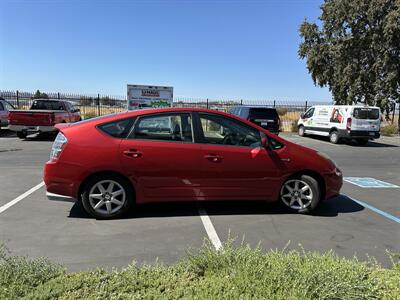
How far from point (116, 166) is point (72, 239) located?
1.21m

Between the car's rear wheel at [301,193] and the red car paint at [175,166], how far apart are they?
0.41 ft

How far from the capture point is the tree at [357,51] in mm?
25188

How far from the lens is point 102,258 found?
4242 mm

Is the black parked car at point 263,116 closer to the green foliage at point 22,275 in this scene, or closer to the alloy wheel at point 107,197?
the alloy wheel at point 107,197

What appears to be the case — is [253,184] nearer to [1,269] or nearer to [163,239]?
[163,239]

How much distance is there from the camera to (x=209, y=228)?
5359mm

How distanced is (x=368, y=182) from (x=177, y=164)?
18.0 ft

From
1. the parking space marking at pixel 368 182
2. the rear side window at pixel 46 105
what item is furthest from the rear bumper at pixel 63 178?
the rear side window at pixel 46 105

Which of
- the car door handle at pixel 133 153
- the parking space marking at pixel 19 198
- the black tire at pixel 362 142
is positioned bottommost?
the parking space marking at pixel 19 198

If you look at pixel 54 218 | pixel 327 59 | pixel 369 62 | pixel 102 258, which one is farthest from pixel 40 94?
pixel 102 258

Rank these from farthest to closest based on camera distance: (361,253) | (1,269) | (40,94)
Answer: (40,94), (361,253), (1,269)

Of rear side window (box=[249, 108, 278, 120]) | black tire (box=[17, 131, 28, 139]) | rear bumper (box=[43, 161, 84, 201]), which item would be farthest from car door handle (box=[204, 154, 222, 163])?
black tire (box=[17, 131, 28, 139])

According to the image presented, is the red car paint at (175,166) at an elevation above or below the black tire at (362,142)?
above

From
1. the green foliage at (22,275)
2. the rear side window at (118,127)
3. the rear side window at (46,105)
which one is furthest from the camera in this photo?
Answer: the rear side window at (46,105)
